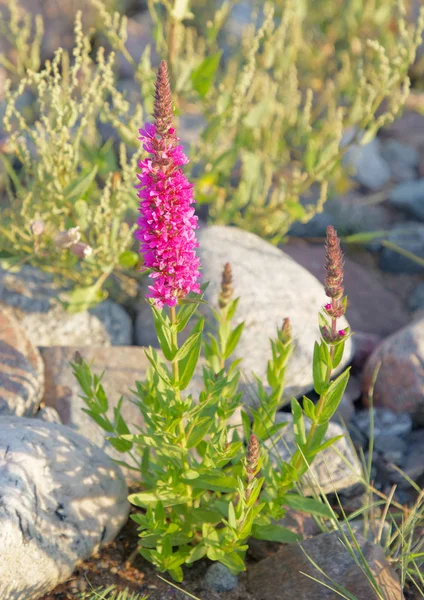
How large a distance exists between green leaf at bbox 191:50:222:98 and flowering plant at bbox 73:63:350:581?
188cm

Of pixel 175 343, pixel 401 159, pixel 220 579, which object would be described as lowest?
pixel 220 579

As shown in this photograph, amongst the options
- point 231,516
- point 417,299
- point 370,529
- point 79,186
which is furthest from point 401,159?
point 231,516

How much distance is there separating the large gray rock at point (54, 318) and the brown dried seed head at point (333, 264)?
2140 mm

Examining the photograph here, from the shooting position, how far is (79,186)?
3496 millimetres

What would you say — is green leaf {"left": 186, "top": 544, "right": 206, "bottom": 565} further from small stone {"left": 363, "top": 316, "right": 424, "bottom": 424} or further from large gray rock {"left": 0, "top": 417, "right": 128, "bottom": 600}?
small stone {"left": 363, "top": 316, "right": 424, "bottom": 424}

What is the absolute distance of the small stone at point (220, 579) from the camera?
286cm

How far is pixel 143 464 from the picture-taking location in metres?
2.90

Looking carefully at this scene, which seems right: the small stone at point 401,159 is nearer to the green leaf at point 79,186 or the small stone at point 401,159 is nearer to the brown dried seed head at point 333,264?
the green leaf at point 79,186

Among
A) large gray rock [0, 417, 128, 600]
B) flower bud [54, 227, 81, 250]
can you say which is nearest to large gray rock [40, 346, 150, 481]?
large gray rock [0, 417, 128, 600]

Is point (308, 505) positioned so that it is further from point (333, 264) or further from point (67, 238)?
point (67, 238)

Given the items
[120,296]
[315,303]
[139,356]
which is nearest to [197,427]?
[139,356]

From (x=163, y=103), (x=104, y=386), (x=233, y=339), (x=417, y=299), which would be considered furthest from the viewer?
(x=417, y=299)

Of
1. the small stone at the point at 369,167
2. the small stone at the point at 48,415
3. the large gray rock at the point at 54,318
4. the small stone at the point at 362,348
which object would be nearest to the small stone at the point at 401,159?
the small stone at the point at 369,167

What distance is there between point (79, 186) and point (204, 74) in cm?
122
